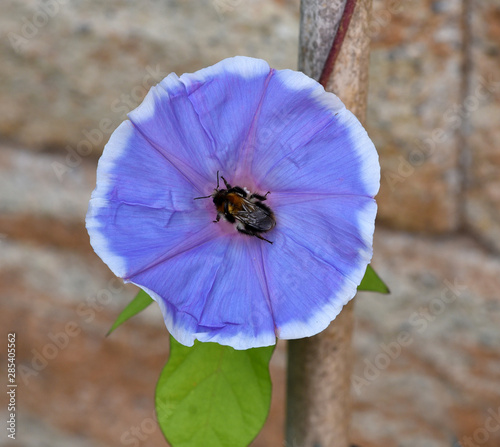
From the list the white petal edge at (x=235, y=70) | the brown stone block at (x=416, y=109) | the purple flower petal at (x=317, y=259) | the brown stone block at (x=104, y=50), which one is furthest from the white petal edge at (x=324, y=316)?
the brown stone block at (x=104, y=50)

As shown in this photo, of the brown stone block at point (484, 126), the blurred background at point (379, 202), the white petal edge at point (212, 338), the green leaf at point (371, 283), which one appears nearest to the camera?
the white petal edge at point (212, 338)

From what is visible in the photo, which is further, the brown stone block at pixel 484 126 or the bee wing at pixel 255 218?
the brown stone block at pixel 484 126

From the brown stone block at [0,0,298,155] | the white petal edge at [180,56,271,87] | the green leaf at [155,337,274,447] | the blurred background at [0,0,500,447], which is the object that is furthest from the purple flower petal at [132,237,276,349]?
the brown stone block at [0,0,298,155]

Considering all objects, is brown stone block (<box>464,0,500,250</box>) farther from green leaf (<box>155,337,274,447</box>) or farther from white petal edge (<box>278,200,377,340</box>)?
green leaf (<box>155,337,274,447</box>)

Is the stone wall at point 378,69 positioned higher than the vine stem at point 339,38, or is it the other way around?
the vine stem at point 339,38

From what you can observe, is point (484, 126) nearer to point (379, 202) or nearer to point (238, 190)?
point (379, 202)

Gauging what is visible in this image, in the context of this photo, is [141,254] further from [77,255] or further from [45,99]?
[77,255]

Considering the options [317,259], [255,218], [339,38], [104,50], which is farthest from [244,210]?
[104,50]

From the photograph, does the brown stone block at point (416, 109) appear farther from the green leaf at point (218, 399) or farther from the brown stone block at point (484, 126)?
the green leaf at point (218, 399)
